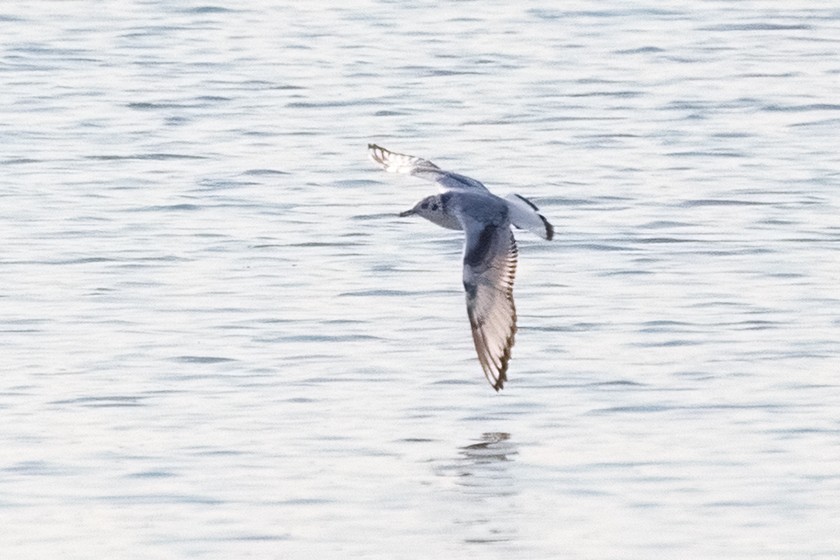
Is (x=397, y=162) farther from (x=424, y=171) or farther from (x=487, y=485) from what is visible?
(x=487, y=485)

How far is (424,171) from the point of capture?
36.0 ft

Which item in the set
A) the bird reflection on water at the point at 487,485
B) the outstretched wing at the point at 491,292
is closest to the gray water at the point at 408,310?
the bird reflection on water at the point at 487,485

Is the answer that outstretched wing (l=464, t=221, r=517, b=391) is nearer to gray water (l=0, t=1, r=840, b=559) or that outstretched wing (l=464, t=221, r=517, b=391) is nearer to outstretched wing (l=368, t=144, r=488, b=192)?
gray water (l=0, t=1, r=840, b=559)

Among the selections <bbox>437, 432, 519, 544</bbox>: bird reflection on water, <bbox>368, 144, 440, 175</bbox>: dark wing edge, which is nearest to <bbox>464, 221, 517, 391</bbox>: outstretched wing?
<bbox>437, 432, 519, 544</bbox>: bird reflection on water

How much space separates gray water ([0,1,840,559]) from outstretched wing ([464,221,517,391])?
181 mm

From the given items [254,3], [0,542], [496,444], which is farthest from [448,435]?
[254,3]

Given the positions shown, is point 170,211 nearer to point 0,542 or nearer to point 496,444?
point 496,444

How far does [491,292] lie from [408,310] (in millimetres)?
1421

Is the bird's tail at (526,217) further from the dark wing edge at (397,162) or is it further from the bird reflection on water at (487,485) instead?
the bird reflection on water at (487,485)

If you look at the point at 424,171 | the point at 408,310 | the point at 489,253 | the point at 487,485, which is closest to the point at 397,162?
the point at 424,171

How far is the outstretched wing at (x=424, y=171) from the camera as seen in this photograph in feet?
34.8

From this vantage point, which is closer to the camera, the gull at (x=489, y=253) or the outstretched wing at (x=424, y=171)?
the gull at (x=489, y=253)

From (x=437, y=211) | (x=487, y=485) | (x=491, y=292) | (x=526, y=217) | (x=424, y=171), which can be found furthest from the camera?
(x=424, y=171)

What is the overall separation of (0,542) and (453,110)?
1029cm
